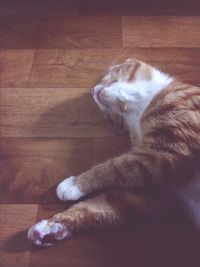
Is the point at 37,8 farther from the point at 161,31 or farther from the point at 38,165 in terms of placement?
the point at 38,165

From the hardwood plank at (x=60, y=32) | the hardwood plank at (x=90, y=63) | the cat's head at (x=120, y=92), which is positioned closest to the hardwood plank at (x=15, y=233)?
the cat's head at (x=120, y=92)

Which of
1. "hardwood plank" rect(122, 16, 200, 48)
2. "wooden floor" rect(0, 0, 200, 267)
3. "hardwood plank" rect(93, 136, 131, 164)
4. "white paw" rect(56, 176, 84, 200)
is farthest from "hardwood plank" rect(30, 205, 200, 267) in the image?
"hardwood plank" rect(122, 16, 200, 48)

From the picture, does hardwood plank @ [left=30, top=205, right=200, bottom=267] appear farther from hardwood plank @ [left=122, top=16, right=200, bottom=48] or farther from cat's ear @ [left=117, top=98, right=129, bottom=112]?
hardwood plank @ [left=122, top=16, right=200, bottom=48]

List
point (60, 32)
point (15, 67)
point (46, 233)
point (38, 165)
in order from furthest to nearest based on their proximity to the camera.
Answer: point (60, 32) < point (15, 67) < point (38, 165) < point (46, 233)

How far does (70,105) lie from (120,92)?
241 mm

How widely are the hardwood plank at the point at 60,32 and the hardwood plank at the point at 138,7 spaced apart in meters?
0.05

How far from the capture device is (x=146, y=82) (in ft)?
4.24

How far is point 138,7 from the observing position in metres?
1.79

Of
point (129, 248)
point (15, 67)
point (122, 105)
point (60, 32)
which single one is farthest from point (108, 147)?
point (60, 32)

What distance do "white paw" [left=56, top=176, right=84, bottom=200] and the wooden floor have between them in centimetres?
4

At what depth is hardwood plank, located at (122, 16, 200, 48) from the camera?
165 cm

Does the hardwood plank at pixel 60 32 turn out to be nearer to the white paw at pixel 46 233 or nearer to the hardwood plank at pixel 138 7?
the hardwood plank at pixel 138 7

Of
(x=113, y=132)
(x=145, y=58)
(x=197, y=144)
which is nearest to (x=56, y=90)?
(x=113, y=132)

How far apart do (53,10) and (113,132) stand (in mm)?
772
